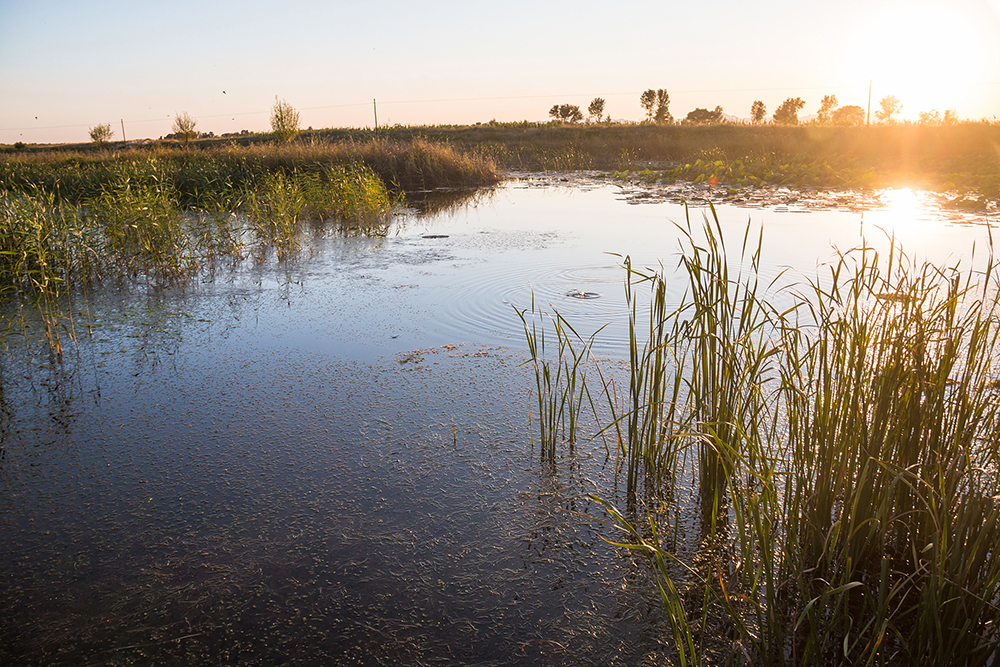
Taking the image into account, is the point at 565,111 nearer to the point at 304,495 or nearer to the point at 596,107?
the point at 596,107

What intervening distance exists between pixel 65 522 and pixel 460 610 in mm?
1455

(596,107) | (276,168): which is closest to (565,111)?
(596,107)

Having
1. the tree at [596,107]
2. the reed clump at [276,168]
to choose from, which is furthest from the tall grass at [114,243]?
the tree at [596,107]

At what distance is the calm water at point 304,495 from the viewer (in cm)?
164

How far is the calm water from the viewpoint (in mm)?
1643

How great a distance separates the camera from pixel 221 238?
263 inches

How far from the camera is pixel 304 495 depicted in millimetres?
2252

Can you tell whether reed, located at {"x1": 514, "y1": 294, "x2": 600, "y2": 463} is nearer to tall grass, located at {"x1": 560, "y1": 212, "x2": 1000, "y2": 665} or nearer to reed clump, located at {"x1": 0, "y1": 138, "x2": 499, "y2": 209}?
tall grass, located at {"x1": 560, "y1": 212, "x2": 1000, "y2": 665}

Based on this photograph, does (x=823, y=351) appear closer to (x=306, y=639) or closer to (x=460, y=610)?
(x=460, y=610)

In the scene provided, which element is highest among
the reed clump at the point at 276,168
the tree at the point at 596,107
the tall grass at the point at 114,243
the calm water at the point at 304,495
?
the tree at the point at 596,107

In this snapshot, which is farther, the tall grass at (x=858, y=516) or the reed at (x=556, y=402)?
the reed at (x=556, y=402)

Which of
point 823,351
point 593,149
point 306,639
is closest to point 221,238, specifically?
point 306,639

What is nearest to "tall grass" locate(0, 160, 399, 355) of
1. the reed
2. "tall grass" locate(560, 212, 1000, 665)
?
the reed

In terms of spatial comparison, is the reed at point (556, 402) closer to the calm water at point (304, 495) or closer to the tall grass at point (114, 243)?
the calm water at point (304, 495)
